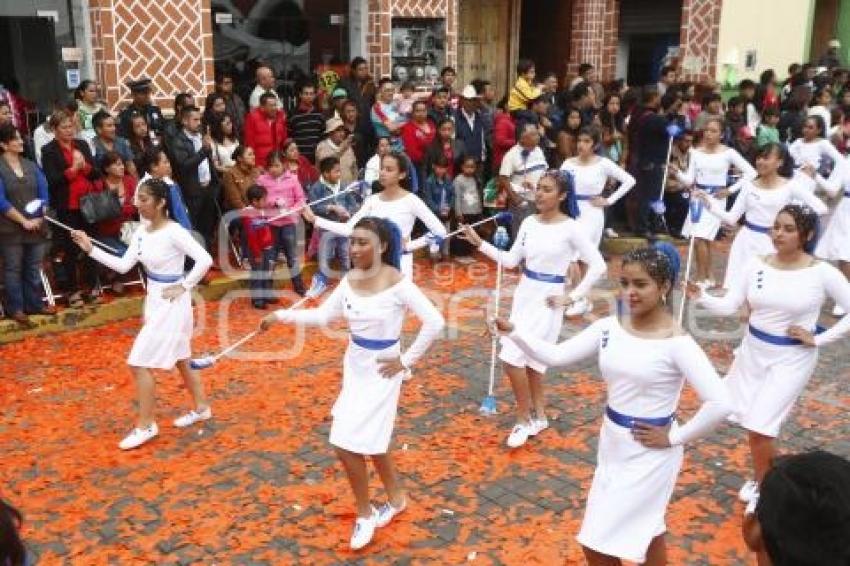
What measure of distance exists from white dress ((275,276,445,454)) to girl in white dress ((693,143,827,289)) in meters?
4.04

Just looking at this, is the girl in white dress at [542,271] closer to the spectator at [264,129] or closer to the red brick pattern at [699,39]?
the spectator at [264,129]

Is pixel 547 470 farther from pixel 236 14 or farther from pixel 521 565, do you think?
pixel 236 14

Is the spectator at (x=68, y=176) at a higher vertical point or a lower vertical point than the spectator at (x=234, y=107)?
lower

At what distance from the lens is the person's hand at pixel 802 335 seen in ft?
17.3

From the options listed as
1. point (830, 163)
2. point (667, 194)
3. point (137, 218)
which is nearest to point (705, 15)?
point (667, 194)

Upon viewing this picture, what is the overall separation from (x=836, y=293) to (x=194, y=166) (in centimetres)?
705

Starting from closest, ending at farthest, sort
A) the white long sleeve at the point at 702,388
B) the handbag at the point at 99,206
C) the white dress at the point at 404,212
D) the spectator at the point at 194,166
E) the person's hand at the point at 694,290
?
the white long sleeve at the point at 702,388 → the person's hand at the point at 694,290 → the white dress at the point at 404,212 → the handbag at the point at 99,206 → the spectator at the point at 194,166

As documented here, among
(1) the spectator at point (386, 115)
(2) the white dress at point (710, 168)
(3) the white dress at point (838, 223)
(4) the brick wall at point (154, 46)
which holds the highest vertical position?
(4) the brick wall at point (154, 46)

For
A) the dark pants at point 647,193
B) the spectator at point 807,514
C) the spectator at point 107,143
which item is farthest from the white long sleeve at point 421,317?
the dark pants at point 647,193

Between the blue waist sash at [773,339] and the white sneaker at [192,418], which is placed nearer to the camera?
the blue waist sash at [773,339]

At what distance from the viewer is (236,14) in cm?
1405

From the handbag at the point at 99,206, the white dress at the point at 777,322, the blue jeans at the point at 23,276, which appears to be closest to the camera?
the white dress at the point at 777,322

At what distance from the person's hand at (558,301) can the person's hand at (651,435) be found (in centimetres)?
235

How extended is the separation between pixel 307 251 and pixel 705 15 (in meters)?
11.3
